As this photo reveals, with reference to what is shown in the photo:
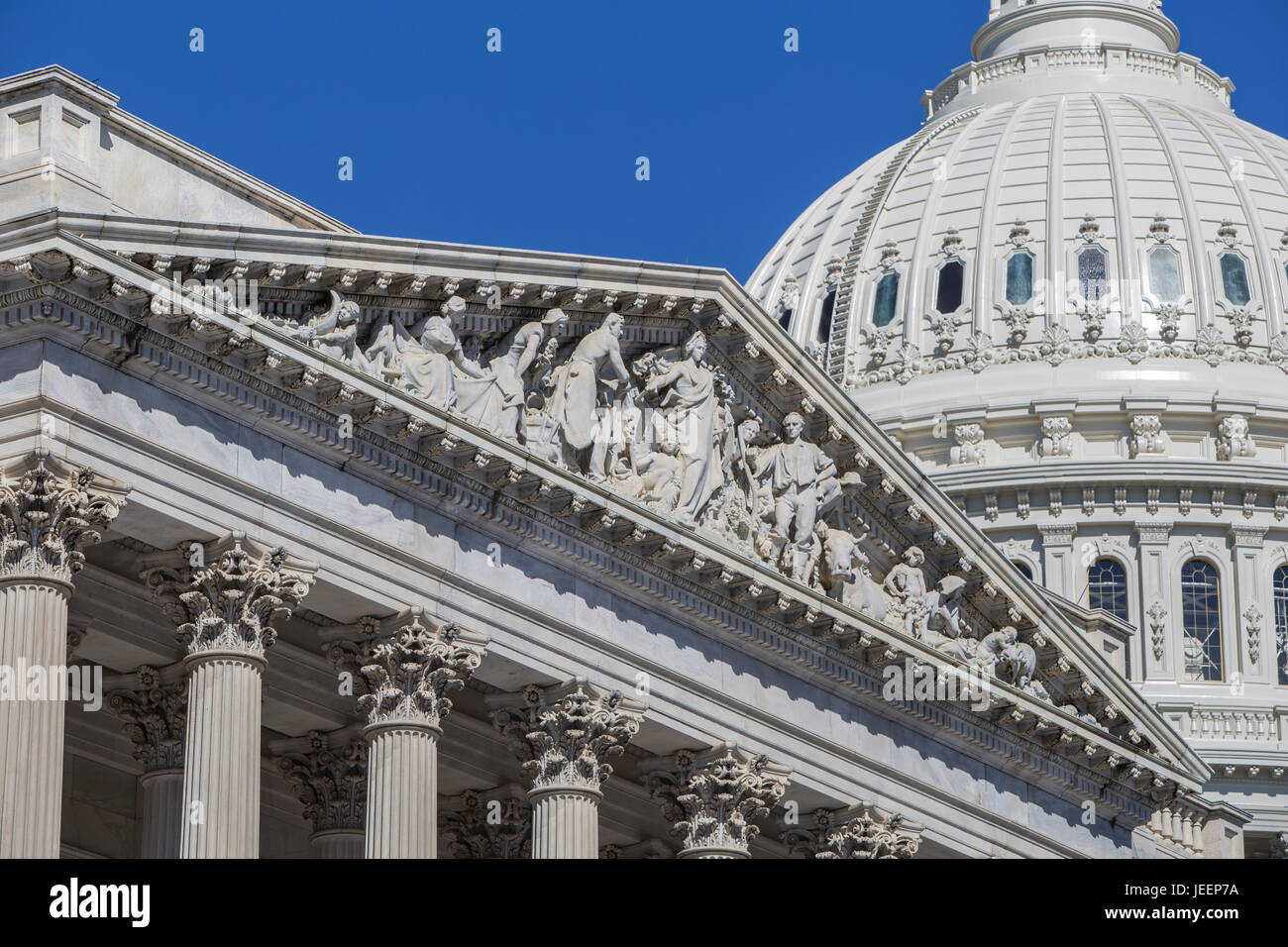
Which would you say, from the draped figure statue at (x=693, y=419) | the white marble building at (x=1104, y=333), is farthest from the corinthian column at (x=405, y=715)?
the white marble building at (x=1104, y=333)

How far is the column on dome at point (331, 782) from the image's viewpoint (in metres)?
53.2

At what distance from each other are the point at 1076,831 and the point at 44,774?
1096 inches

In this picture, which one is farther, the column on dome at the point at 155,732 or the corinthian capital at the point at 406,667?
the column on dome at the point at 155,732

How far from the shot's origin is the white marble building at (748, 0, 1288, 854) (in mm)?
114000

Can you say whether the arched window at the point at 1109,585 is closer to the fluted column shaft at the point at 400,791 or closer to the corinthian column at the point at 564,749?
the corinthian column at the point at 564,749

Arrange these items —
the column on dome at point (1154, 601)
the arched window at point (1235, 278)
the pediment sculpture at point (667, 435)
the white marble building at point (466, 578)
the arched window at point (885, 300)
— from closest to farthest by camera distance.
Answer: the white marble building at point (466, 578) → the pediment sculpture at point (667, 435) → the column on dome at point (1154, 601) → the arched window at point (1235, 278) → the arched window at point (885, 300)

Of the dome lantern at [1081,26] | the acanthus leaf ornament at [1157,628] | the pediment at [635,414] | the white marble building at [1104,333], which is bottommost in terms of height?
the pediment at [635,414]

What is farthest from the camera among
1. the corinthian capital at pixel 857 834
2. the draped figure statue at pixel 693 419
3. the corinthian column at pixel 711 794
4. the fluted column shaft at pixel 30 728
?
the corinthian capital at pixel 857 834

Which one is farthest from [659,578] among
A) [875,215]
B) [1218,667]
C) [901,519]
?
[875,215]

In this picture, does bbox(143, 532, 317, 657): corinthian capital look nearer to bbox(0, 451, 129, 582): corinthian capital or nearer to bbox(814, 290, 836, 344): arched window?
bbox(0, 451, 129, 582): corinthian capital

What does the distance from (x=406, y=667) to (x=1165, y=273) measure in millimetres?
79218

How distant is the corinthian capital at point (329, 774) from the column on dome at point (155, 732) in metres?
3.35

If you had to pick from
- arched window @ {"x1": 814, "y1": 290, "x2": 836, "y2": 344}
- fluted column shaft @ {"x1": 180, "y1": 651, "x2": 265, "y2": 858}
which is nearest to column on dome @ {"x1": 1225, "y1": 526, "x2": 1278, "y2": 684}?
arched window @ {"x1": 814, "y1": 290, "x2": 836, "y2": 344}

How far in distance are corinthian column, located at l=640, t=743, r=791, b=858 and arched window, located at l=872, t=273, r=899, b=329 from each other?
235 feet
